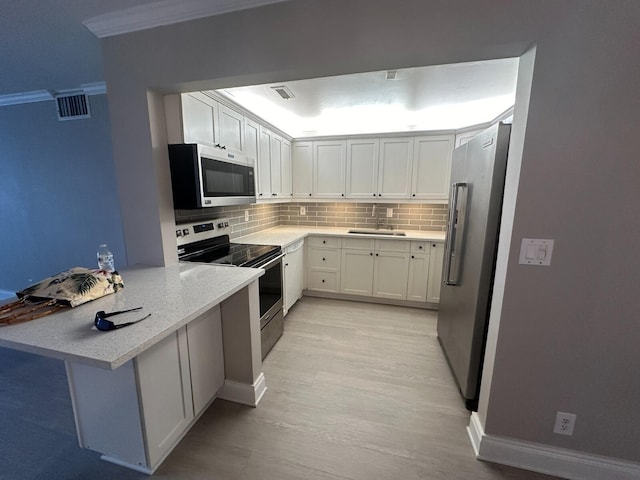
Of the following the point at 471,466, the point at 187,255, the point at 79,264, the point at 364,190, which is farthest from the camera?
the point at 364,190

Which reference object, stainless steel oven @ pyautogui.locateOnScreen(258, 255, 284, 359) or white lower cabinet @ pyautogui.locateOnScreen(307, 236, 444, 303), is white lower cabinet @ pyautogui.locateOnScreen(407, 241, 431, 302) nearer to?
white lower cabinet @ pyautogui.locateOnScreen(307, 236, 444, 303)

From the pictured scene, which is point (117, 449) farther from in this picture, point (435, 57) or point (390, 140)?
point (390, 140)

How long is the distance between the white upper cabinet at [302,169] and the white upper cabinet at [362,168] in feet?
1.91

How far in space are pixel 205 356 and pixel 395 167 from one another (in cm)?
314

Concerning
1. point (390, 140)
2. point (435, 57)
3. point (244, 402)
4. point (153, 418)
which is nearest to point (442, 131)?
point (390, 140)

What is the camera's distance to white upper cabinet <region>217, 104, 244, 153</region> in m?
2.22

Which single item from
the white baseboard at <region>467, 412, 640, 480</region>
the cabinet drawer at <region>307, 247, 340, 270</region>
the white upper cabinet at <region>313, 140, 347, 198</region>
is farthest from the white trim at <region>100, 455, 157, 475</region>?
the white upper cabinet at <region>313, 140, 347, 198</region>

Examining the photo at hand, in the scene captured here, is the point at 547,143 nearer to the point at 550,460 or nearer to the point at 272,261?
the point at 550,460

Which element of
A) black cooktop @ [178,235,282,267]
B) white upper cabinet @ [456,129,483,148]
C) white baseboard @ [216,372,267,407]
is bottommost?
white baseboard @ [216,372,267,407]

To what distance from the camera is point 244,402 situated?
5.95 ft

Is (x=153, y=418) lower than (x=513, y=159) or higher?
lower

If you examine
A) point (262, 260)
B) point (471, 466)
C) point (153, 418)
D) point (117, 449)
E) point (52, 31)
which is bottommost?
point (471, 466)

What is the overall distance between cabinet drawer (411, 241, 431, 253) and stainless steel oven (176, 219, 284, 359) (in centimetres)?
172

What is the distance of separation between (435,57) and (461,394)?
2.25 metres
